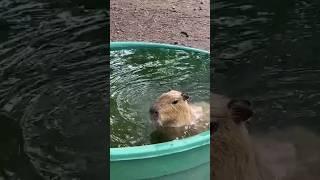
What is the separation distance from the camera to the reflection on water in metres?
0.51

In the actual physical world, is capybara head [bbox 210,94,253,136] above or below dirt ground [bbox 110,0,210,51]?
above

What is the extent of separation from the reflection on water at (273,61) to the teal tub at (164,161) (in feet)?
2.20

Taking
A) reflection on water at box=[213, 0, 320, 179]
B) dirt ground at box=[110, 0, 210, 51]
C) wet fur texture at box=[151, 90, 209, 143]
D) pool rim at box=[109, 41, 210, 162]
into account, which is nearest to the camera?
reflection on water at box=[213, 0, 320, 179]

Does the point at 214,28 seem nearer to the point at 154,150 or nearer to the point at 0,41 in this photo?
the point at 0,41

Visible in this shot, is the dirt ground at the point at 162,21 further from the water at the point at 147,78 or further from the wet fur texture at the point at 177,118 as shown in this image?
the wet fur texture at the point at 177,118

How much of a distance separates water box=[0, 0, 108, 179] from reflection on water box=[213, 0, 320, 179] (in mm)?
137

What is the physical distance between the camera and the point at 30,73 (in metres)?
0.54

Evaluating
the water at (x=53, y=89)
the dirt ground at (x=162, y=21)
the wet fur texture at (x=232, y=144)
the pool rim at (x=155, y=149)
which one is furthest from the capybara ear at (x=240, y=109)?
the dirt ground at (x=162, y=21)

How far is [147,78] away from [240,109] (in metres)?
1.65

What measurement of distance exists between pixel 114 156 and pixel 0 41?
0.69m

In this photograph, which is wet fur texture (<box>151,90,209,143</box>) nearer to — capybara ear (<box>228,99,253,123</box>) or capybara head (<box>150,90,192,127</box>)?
capybara head (<box>150,90,192,127</box>)

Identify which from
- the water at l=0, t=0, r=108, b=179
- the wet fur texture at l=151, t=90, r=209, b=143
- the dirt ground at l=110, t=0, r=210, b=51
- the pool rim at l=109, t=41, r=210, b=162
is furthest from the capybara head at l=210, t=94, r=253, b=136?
the dirt ground at l=110, t=0, r=210, b=51

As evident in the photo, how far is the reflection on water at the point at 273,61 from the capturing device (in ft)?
1.66

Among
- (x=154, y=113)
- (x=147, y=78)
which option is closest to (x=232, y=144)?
(x=154, y=113)
